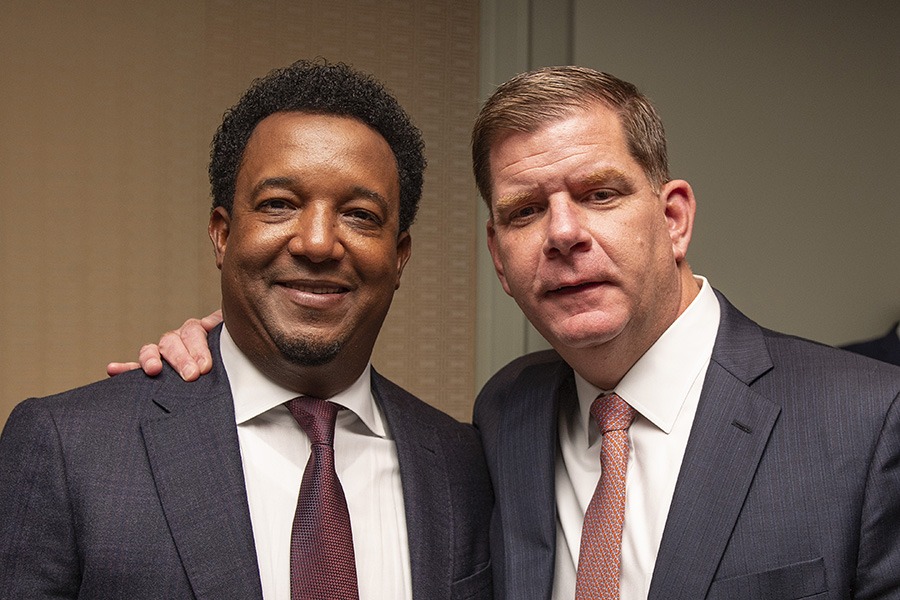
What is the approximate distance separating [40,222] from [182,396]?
3.61 feet

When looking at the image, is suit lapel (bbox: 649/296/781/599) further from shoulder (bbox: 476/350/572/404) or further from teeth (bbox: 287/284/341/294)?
teeth (bbox: 287/284/341/294)

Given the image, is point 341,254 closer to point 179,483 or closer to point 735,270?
point 179,483

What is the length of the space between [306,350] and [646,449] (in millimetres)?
594

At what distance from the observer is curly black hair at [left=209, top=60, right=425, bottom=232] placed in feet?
5.37

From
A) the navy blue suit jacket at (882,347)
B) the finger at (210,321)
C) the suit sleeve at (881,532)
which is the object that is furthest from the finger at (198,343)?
the navy blue suit jacket at (882,347)

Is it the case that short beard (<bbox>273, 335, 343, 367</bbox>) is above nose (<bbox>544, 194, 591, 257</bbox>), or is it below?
below

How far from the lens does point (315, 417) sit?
1.58 meters

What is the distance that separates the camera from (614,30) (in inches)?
112

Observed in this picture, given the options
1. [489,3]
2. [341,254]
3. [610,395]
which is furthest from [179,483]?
[489,3]

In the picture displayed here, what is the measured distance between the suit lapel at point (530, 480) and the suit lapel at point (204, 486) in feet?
1.48

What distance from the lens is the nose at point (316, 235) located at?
1.50 m

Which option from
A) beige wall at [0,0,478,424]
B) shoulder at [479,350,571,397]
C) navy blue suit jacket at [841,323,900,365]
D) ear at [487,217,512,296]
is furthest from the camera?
navy blue suit jacket at [841,323,900,365]

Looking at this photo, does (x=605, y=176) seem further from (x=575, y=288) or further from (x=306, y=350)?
(x=306, y=350)

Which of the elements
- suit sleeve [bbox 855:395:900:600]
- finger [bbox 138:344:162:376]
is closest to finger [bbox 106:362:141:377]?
finger [bbox 138:344:162:376]
